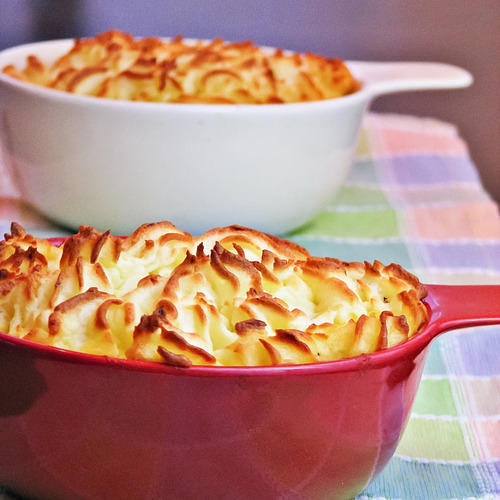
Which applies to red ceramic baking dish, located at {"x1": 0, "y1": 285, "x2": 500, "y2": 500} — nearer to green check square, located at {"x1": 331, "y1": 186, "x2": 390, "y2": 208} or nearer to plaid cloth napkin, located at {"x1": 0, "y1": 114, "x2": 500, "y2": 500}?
plaid cloth napkin, located at {"x1": 0, "y1": 114, "x2": 500, "y2": 500}

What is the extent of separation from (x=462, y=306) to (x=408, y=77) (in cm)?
70

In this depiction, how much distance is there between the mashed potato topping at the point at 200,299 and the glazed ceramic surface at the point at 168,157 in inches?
12.7

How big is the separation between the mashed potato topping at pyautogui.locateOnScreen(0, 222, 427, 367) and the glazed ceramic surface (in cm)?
32

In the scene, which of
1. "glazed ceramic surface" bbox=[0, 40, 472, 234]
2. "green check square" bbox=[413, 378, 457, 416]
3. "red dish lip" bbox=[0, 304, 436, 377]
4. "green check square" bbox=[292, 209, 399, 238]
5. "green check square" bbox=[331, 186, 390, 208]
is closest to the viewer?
"red dish lip" bbox=[0, 304, 436, 377]

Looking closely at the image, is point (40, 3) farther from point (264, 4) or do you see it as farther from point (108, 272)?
point (108, 272)

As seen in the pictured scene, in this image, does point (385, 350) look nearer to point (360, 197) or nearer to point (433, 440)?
point (433, 440)

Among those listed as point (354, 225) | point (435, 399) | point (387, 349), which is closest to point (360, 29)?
point (354, 225)

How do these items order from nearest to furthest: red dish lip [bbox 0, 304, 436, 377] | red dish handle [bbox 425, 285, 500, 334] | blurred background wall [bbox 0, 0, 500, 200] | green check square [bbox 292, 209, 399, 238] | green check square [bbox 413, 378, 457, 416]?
red dish lip [bbox 0, 304, 436, 377] → red dish handle [bbox 425, 285, 500, 334] → green check square [bbox 413, 378, 457, 416] → green check square [bbox 292, 209, 399, 238] → blurred background wall [bbox 0, 0, 500, 200]

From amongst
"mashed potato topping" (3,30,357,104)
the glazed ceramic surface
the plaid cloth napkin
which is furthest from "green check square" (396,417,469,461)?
"mashed potato topping" (3,30,357,104)

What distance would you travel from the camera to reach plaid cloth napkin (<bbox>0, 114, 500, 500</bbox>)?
75cm

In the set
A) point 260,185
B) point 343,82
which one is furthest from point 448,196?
point 260,185

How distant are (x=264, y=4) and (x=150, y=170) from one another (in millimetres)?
1292

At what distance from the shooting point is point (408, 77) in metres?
1.33

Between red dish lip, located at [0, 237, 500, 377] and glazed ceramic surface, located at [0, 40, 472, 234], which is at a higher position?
red dish lip, located at [0, 237, 500, 377]
